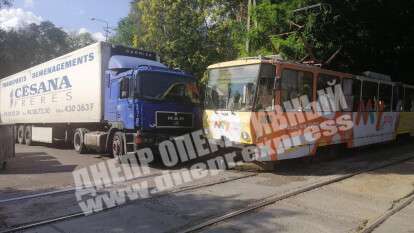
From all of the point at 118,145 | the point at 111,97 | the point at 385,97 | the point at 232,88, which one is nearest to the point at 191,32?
the point at 111,97

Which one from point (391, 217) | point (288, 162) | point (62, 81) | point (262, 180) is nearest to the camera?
point (391, 217)

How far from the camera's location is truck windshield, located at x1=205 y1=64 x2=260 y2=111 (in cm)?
1074

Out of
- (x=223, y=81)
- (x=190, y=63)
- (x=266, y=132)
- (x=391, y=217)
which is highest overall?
(x=190, y=63)

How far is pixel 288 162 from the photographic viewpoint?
12805mm

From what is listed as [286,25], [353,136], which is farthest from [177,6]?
[353,136]

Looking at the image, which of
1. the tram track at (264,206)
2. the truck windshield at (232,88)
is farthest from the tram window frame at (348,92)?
the truck windshield at (232,88)

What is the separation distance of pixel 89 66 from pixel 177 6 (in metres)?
10.0

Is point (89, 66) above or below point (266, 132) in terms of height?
above

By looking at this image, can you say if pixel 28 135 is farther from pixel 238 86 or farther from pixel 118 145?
pixel 238 86

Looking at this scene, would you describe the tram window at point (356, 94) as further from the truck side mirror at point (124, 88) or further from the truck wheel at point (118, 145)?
the truck wheel at point (118, 145)

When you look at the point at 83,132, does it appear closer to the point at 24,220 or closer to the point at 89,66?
the point at 89,66

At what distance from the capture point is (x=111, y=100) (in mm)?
13617

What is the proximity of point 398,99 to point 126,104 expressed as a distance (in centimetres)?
1138

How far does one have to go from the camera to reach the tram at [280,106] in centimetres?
1068
